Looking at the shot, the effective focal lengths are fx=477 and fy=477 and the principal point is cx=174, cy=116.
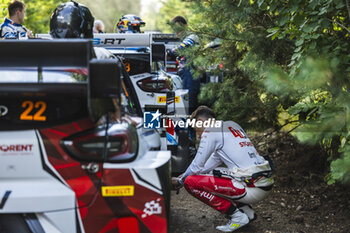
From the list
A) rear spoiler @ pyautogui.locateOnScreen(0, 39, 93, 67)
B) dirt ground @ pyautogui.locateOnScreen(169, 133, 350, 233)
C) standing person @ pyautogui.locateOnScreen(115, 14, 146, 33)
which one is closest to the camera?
rear spoiler @ pyautogui.locateOnScreen(0, 39, 93, 67)

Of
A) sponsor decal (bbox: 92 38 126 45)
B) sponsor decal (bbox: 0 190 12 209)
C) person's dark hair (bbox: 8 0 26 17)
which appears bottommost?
sponsor decal (bbox: 0 190 12 209)

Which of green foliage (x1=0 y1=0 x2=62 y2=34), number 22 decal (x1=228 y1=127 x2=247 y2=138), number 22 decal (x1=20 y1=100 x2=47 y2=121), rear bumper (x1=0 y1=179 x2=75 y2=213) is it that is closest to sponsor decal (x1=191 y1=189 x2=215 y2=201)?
number 22 decal (x1=228 y1=127 x2=247 y2=138)

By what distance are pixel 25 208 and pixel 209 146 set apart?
8.02 feet

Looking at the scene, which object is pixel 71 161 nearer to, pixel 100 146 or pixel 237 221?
pixel 100 146

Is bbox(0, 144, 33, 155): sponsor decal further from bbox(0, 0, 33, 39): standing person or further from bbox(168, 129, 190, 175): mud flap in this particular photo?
bbox(168, 129, 190, 175): mud flap

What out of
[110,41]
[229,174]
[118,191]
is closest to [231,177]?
[229,174]

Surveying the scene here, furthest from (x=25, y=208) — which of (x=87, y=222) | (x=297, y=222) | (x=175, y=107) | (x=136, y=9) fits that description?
(x=136, y=9)

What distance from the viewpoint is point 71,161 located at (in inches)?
121

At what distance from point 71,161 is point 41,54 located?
796mm

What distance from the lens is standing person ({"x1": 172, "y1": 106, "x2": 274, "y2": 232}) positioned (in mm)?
4922

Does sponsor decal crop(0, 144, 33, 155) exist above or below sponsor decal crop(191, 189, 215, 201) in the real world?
above

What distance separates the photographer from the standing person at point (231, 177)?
492cm

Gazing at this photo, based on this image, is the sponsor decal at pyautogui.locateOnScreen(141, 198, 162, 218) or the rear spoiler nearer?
the sponsor decal at pyautogui.locateOnScreen(141, 198, 162, 218)

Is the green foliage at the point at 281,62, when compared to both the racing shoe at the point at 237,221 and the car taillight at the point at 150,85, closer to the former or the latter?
the car taillight at the point at 150,85
